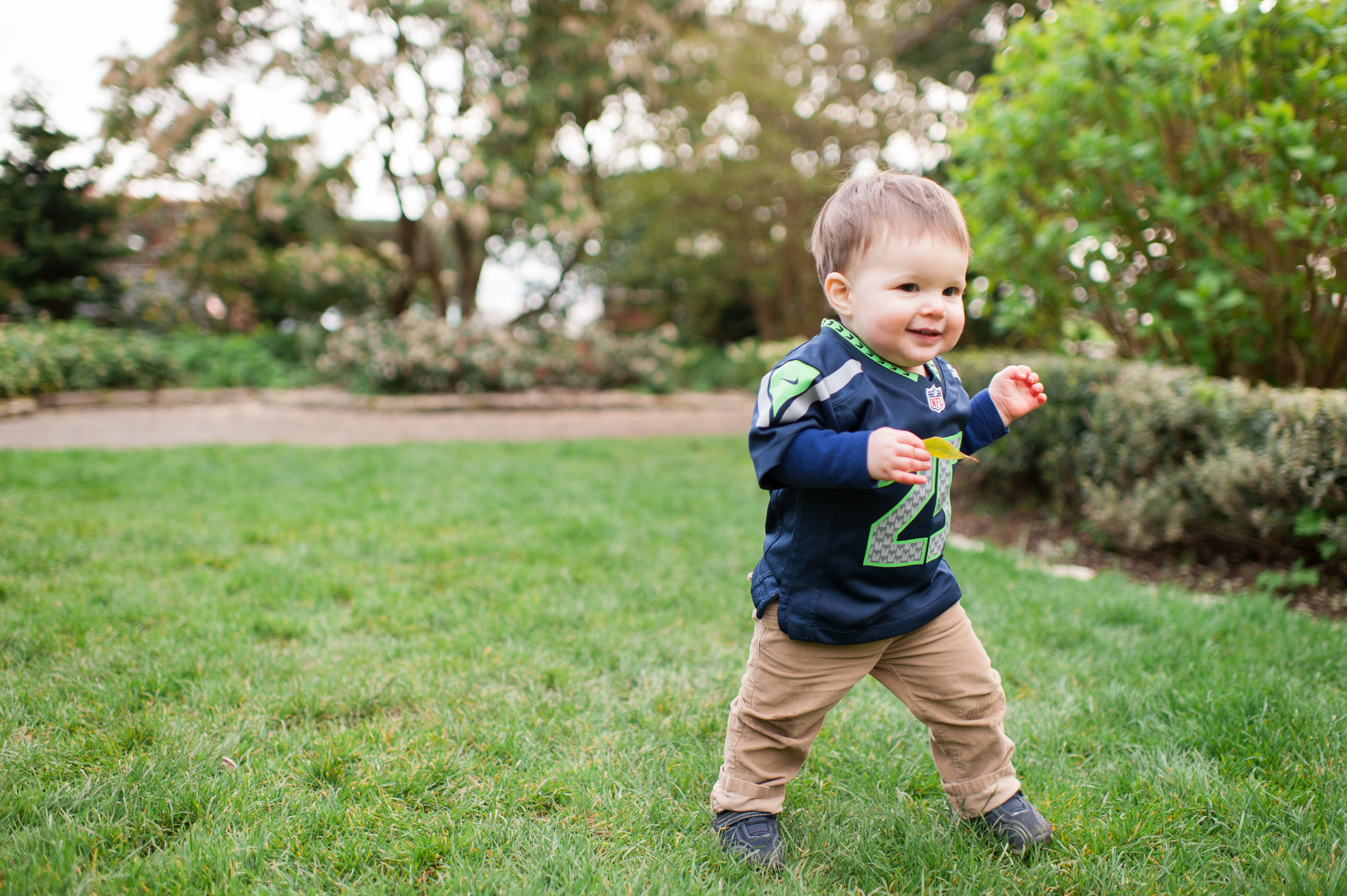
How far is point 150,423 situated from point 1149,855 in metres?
8.58

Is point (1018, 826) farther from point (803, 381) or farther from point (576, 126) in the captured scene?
point (576, 126)

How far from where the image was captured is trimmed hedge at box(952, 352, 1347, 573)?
3.00 metres

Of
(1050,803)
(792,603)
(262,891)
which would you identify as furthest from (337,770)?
(1050,803)

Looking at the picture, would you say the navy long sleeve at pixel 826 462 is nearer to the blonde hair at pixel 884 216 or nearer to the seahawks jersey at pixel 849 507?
the seahawks jersey at pixel 849 507

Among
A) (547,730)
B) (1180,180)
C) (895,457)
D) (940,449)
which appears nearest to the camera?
(895,457)

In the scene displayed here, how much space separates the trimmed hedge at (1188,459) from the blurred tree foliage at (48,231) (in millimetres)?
12574

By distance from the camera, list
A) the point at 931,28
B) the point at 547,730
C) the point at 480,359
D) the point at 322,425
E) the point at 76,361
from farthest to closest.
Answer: the point at 931,28
the point at 480,359
the point at 76,361
the point at 322,425
the point at 547,730

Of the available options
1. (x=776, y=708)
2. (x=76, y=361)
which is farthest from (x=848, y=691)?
(x=76, y=361)

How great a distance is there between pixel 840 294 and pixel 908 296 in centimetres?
14

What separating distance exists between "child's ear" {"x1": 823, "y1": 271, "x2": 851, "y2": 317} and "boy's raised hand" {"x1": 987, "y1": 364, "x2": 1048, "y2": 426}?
37cm

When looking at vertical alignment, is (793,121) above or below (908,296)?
above

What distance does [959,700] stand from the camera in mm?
1663

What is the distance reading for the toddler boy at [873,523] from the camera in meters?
1.48

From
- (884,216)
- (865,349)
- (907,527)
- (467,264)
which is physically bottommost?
(907,527)
